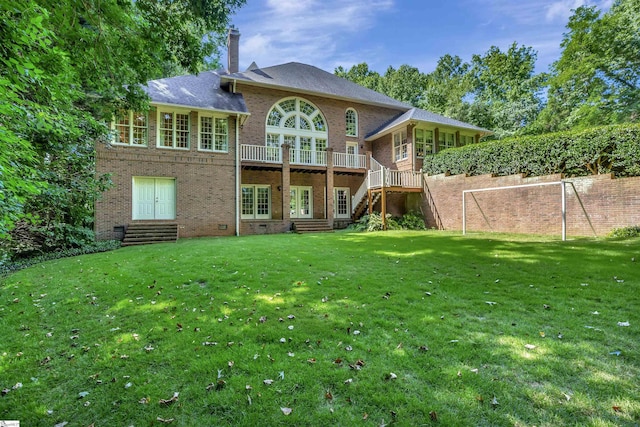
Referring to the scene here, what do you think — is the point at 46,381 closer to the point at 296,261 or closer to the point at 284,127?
the point at 296,261

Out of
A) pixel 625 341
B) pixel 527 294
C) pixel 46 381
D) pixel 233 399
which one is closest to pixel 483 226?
pixel 527 294

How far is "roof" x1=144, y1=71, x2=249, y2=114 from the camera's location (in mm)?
13859

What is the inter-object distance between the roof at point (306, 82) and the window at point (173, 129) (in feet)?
11.4

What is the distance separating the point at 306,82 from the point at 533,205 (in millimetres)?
14021

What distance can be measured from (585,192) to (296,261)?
1042cm

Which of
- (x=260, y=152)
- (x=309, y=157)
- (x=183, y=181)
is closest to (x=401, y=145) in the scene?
Result: (x=309, y=157)

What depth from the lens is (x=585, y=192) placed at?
408 inches

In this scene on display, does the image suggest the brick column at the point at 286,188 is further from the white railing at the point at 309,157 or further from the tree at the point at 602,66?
the tree at the point at 602,66

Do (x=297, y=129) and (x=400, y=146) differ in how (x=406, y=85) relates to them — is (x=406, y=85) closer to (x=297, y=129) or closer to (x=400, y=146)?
(x=400, y=146)

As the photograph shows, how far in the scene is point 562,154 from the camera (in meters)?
11.0

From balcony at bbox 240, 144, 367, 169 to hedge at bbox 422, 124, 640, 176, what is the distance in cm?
577

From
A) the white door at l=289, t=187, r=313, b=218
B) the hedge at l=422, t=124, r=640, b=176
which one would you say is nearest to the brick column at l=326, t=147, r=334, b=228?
the white door at l=289, t=187, r=313, b=218

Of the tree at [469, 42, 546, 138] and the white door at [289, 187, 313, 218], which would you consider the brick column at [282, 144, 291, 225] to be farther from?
the tree at [469, 42, 546, 138]

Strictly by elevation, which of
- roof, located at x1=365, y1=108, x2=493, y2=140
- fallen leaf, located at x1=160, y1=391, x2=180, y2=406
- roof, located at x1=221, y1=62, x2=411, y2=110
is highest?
roof, located at x1=221, y1=62, x2=411, y2=110
